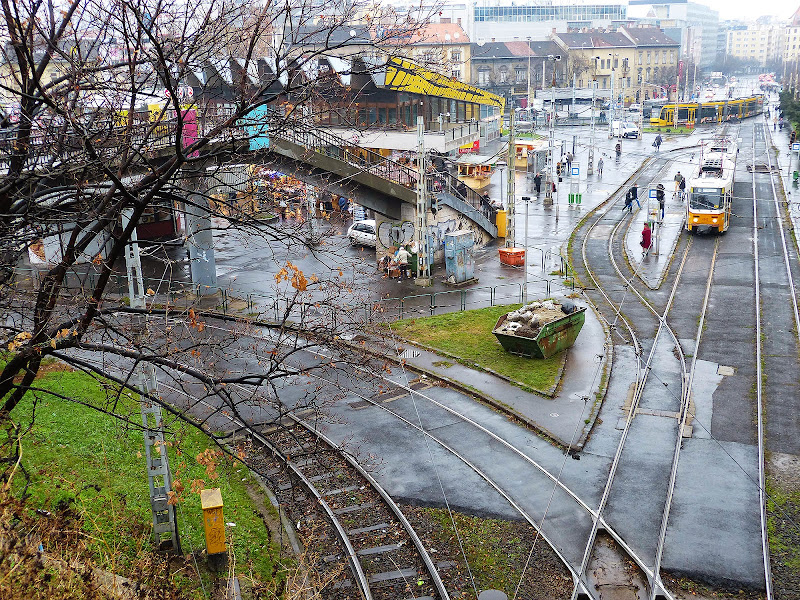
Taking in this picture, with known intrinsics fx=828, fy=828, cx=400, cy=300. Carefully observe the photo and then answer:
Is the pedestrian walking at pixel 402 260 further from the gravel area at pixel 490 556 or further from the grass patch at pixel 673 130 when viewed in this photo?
the grass patch at pixel 673 130

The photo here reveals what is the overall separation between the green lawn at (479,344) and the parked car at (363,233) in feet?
34.2

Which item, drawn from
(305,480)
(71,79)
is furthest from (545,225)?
(71,79)

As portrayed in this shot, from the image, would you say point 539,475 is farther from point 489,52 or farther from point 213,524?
point 489,52

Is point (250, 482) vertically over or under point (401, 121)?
under

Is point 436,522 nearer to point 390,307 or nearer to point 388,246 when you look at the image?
point 390,307

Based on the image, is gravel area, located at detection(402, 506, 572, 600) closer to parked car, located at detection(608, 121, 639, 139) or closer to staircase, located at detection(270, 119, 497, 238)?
staircase, located at detection(270, 119, 497, 238)

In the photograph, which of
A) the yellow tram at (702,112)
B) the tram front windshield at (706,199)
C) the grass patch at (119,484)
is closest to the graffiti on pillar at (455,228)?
the tram front windshield at (706,199)

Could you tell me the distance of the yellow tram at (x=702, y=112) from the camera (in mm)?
→ 94312

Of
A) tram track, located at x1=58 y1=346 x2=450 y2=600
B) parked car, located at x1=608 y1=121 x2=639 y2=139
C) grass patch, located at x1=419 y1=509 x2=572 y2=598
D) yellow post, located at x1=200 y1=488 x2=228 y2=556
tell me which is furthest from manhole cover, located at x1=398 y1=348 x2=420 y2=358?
parked car, located at x1=608 y1=121 x2=639 y2=139

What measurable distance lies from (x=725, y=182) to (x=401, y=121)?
16.5 meters

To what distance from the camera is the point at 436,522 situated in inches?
567

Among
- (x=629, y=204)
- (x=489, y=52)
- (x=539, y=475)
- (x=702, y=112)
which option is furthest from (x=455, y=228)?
(x=489, y=52)

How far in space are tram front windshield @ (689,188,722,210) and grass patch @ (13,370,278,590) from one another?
28361 mm

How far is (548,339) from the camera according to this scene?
22109mm
